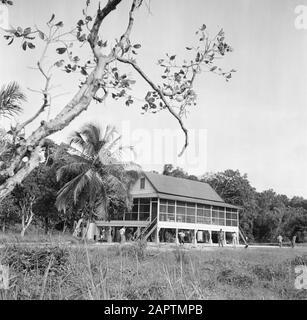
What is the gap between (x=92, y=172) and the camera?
24.3m

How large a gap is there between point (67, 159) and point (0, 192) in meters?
22.0

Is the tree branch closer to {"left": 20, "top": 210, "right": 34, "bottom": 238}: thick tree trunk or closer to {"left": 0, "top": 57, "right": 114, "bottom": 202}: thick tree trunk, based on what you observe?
{"left": 0, "top": 57, "right": 114, "bottom": 202}: thick tree trunk

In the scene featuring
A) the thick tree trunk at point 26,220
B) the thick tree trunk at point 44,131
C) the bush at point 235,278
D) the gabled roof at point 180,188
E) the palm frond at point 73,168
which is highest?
the gabled roof at point 180,188

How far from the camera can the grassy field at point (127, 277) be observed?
3.88m

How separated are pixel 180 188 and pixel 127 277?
3056cm

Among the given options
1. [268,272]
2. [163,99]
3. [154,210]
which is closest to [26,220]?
[154,210]

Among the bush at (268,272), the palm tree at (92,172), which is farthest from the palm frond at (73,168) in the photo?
the bush at (268,272)

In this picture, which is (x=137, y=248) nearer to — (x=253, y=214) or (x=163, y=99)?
(x=163, y=99)

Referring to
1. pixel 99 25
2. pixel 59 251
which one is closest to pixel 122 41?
pixel 99 25

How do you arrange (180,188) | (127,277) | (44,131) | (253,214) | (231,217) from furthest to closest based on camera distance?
(253,214)
(231,217)
(180,188)
(127,277)
(44,131)

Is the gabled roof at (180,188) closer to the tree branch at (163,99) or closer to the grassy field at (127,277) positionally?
the grassy field at (127,277)

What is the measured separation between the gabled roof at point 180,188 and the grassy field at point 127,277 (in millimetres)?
19750
